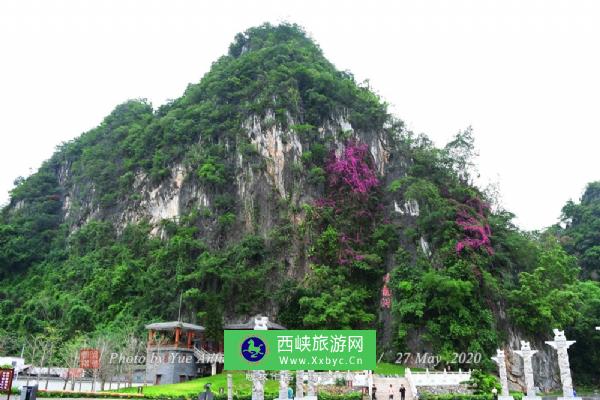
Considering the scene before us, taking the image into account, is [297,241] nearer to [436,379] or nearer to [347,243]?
[347,243]

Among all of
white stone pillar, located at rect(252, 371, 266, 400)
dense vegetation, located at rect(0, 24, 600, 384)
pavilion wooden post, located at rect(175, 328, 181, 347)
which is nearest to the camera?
white stone pillar, located at rect(252, 371, 266, 400)

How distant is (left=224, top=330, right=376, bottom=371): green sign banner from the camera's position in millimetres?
10852

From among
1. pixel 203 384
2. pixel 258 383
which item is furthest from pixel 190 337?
pixel 258 383

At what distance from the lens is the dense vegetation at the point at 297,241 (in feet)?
104

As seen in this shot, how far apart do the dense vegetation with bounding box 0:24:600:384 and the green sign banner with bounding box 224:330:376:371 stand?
19288 mm

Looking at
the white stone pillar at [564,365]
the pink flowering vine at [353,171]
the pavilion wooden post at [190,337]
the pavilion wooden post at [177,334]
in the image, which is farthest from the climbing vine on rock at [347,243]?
the white stone pillar at [564,365]

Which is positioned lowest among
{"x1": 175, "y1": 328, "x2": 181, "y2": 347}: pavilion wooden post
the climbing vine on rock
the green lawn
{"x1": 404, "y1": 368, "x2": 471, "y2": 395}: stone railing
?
the green lawn

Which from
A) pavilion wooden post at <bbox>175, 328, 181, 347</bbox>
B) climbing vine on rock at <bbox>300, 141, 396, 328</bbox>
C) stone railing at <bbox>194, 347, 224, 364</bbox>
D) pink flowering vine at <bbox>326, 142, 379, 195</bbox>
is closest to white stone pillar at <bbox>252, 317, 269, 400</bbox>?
climbing vine on rock at <bbox>300, 141, 396, 328</bbox>

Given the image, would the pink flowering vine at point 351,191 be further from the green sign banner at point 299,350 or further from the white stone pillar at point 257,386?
the green sign banner at point 299,350

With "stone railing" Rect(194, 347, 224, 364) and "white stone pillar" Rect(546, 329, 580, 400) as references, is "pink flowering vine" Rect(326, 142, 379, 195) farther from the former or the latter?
"white stone pillar" Rect(546, 329, 580, 400)

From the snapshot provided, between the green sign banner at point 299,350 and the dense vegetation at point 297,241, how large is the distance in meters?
19.3

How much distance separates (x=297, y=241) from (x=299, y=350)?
26236 mm

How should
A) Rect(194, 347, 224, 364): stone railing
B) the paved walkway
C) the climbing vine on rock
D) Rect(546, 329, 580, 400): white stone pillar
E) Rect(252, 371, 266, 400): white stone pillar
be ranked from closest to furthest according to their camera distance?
Rect(252, 371, 266, 400): white stone pillar → Rect(546, 329, 580, 400): white stone pillar → the paved walkway → Rect(194, 347, 224, 364): stone railing → the climbing vine on rock

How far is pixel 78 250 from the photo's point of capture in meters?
47.3
